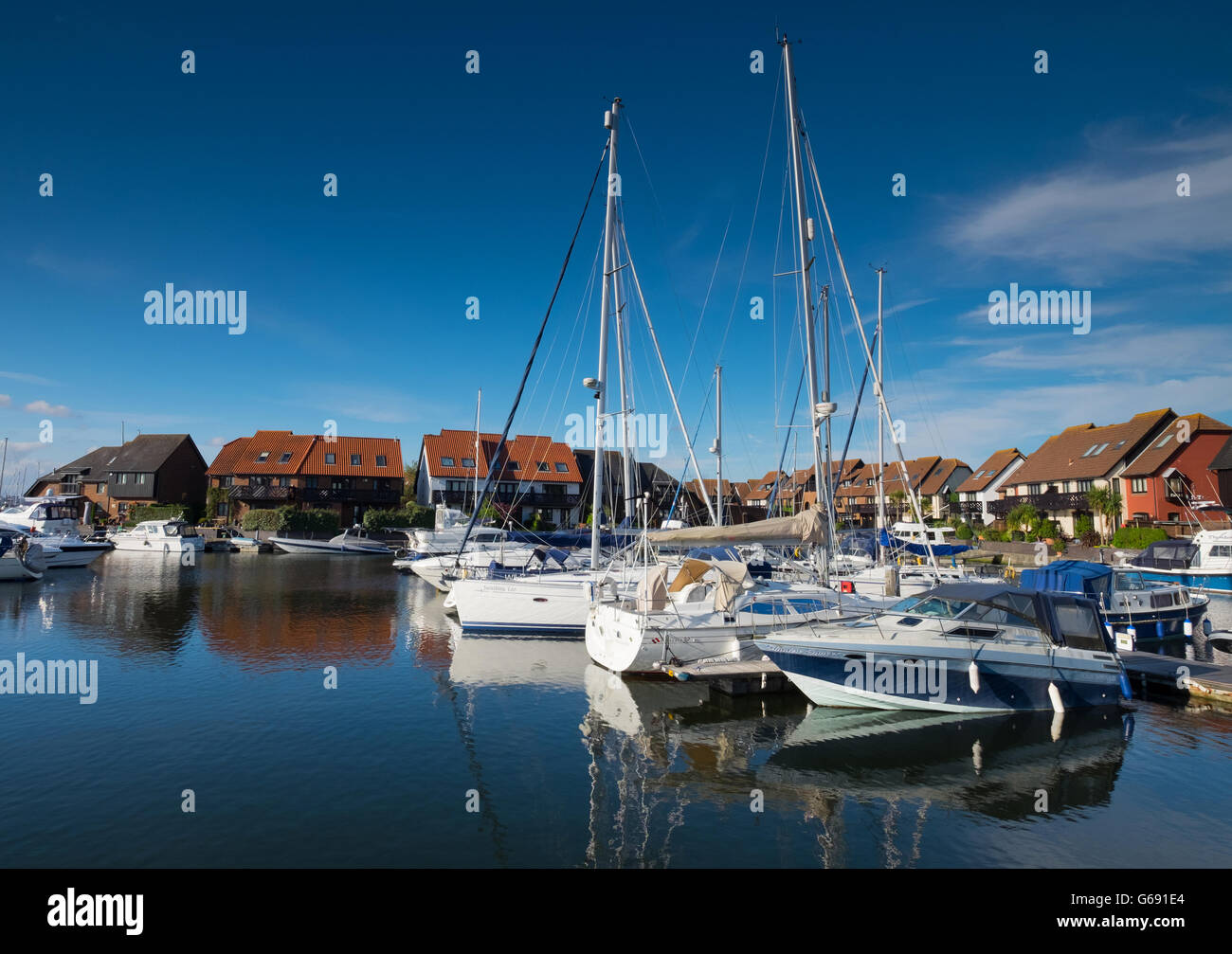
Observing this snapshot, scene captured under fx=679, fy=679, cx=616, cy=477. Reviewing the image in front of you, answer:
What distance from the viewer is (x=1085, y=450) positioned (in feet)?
212

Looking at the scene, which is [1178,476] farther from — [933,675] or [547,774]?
[547,774]

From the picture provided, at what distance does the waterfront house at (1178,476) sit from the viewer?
5291cm

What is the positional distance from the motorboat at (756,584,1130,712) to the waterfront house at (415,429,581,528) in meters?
54.2

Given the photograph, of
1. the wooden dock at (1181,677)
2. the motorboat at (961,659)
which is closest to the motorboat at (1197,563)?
the wooden dock at (1181,677)

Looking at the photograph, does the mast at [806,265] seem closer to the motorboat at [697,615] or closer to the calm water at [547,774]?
the motorboat at [697,615]

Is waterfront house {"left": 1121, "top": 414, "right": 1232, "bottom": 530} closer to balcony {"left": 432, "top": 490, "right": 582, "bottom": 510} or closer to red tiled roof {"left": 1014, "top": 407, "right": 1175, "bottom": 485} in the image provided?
red tiled roof {"left": 1014, "top": 407, "right": 1175, "bottom": 485}

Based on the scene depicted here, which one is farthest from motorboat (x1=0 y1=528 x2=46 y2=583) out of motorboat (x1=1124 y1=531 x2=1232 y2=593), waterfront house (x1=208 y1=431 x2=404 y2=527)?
motorboat (x1=1124 y1=531 x2=1232 y2=593)

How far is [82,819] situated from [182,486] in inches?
3024

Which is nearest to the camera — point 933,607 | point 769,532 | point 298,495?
point 933,607

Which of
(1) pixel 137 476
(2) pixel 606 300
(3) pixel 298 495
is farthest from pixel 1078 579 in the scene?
(1) pixel 137 476

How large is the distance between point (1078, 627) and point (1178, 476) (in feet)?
163

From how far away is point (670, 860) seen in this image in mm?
9375

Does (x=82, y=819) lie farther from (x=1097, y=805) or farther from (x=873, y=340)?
(x=873, y=340)
